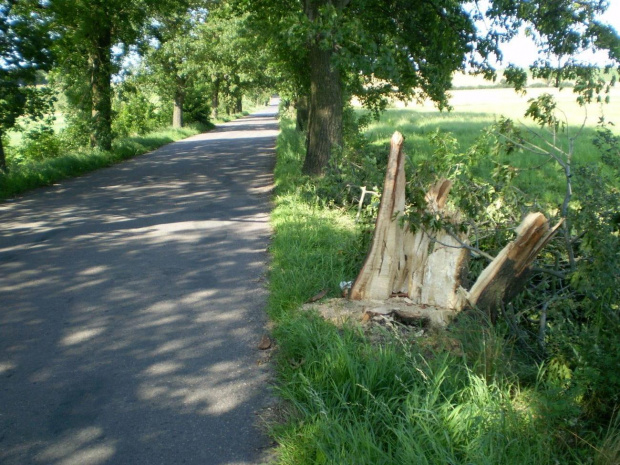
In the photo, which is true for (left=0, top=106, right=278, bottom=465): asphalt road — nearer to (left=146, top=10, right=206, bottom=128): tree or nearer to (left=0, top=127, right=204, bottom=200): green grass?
(left=0, top=127, right=204, bottom=200): green grass

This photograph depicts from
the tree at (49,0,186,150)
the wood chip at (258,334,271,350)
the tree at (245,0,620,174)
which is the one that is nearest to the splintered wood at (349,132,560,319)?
the wood chip at (258,334,271,350)

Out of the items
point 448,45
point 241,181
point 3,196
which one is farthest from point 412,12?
point 3,196

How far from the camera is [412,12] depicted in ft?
44.3

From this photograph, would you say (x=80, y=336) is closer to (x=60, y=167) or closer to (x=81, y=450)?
(x=81, y=450)

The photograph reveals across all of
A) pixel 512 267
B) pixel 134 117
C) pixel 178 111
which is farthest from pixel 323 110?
pixel 178 111

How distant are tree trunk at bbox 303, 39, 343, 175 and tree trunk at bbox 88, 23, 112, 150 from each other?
11044 millimetres

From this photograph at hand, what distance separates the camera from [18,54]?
44.1ft

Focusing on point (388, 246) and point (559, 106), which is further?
point (559, 106)

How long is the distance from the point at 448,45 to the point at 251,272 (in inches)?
319

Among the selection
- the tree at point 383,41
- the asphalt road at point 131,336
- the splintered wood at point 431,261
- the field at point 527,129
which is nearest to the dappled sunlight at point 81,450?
the asphalt road at point 131,336

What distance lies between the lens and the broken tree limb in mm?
4797

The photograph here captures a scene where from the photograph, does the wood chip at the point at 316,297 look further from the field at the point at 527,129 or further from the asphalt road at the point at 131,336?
the field at the point at 527,129

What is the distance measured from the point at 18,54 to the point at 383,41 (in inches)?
321

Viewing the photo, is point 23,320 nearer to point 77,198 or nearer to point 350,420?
point 350,420
